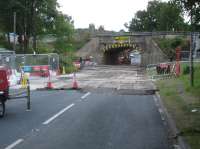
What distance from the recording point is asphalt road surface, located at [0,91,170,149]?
11864mm

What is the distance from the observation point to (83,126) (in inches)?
583

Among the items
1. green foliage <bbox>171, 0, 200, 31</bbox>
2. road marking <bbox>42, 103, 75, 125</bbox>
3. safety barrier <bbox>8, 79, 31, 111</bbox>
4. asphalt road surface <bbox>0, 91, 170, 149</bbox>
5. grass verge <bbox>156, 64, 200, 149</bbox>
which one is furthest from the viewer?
safety barrier <bbox>8, 79, 31, 111</bbox>

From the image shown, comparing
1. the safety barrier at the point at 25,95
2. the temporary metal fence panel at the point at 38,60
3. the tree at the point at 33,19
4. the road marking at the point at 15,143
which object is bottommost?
the road marking at the point at 15,143

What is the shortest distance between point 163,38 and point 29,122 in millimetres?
71799

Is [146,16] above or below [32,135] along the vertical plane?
above

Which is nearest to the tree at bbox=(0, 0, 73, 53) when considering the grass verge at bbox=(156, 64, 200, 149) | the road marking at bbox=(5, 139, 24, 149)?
the grass verge at bbox=(156, 64, 200, 149)

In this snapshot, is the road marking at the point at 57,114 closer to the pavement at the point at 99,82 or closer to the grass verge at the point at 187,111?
the pavement at the point at 99,82

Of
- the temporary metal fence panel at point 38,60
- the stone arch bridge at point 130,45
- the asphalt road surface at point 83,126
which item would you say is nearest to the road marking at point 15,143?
the asphalt road surface at point 83,126

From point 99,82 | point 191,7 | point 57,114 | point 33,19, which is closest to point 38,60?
point 99,82

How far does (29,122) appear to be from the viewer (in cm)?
1565

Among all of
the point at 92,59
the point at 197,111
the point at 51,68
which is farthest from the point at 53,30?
the point at 197,111

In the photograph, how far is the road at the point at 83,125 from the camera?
11891 millimetres

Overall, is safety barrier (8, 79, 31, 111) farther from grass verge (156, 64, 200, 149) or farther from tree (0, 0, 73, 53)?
tree (0, 0, 73, 53)

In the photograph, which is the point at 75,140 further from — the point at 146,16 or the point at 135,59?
the point at 146,16
